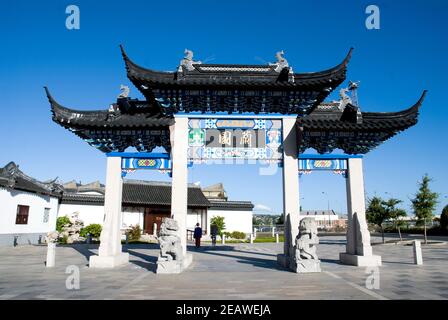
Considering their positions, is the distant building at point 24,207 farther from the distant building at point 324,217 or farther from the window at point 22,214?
the distant building at point 324,217

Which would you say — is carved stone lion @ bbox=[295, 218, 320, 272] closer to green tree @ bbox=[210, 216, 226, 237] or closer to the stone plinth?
the stone plinth

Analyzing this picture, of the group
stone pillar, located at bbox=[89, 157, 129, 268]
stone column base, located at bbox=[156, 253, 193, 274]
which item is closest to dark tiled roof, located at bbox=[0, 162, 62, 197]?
stone pillar, located at bbox=[89, 157, 129, 268]

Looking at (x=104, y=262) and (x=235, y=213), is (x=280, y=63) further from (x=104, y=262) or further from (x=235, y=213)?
(x=235, y=213)

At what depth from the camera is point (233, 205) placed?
33781mm

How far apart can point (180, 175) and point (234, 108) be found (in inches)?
132

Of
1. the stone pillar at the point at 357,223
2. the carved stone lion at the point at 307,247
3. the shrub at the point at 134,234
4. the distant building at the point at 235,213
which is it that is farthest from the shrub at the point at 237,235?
the carved stone lion at the point at 307,247

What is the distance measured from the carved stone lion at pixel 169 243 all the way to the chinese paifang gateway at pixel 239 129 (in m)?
1.32

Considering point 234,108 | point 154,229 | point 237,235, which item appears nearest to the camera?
point 234,108

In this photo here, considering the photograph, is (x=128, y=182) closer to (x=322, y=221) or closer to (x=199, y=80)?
(x=199, y=80)

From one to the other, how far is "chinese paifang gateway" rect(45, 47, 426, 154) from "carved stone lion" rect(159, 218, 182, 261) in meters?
3.62

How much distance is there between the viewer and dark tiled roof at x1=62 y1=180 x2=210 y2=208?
29.4 m
